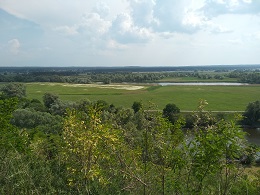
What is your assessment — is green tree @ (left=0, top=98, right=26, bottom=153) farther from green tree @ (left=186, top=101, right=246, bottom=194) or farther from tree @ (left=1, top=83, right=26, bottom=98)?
tree @ (left=1, top=83, right=26, bottom=98)

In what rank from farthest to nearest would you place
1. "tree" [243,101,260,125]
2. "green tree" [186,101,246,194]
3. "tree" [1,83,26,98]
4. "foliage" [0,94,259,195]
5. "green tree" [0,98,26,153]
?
"tree" [1,83,26,98] < "tree" [243,101,260,125] < "green tree" [0,98,26,153] < "foliage" [0,94,259,195] < "green tree" [186,101,246,194]

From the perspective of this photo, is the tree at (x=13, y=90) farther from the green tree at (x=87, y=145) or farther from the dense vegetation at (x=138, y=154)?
the green tree at (x=87, y=145)

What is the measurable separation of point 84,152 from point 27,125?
32568 millimetres

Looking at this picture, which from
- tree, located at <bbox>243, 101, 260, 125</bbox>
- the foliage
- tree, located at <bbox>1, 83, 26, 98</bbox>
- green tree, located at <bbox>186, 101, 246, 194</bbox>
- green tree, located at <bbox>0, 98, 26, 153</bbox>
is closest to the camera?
green tree, located at <bbox>186, 101, 246, 194</bbox>

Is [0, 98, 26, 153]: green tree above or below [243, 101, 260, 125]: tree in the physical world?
above

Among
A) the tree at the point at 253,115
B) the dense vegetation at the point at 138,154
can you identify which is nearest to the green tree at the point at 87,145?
the dense vegetation at the point at 138,154

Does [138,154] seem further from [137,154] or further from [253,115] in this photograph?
[253,115]

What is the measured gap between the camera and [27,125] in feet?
118

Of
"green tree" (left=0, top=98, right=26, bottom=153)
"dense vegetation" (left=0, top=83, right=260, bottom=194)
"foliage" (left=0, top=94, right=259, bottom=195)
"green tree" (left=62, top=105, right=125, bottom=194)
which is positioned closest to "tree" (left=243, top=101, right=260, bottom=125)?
"foliage" (left=0, top=94, right=259, bottom=195)

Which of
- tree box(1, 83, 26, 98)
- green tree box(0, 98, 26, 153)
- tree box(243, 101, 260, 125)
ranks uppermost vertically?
green tree box(0, 98, 26, 153)

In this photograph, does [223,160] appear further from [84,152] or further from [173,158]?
[84,152]

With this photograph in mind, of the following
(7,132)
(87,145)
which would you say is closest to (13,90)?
(7,132)

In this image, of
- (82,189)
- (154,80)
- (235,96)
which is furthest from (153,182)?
(154,80)

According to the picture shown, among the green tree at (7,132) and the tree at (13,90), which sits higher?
the green tree at (7,132)
